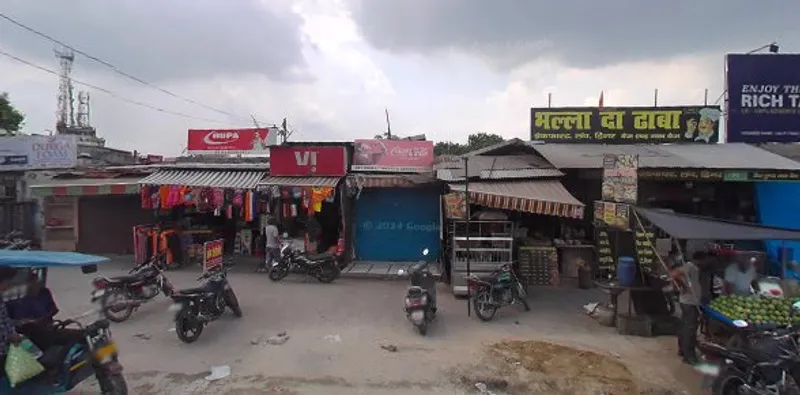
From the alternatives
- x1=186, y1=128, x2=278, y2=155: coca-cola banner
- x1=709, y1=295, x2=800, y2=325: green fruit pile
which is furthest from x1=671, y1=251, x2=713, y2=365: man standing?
x1=186, y1=128, x2=278, y2=155: coca-cola banner

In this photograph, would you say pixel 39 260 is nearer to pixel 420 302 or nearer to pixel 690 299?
pixel 420 302

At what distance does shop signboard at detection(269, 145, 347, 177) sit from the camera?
13414 millimetres

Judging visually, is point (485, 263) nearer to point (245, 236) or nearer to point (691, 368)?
point (691, 368)

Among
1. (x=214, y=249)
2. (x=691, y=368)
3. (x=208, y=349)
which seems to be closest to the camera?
(x=691, y=368)

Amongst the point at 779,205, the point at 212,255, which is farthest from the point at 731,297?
the point at 212,255

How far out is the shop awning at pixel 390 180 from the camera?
13148mm

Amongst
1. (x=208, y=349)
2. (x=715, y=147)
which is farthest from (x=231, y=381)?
(x=715, y=147)

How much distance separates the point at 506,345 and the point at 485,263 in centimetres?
309

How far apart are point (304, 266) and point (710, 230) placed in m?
8.40

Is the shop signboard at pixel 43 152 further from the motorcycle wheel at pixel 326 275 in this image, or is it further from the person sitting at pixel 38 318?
the person sitting at pixel 38 318

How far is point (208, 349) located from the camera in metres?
7.27

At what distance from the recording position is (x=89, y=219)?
52.0 ft

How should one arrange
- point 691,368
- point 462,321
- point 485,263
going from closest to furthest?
point 691,368
point 462,321
point 485,263

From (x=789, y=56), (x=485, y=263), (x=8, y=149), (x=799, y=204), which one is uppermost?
(x=789, y=56)
